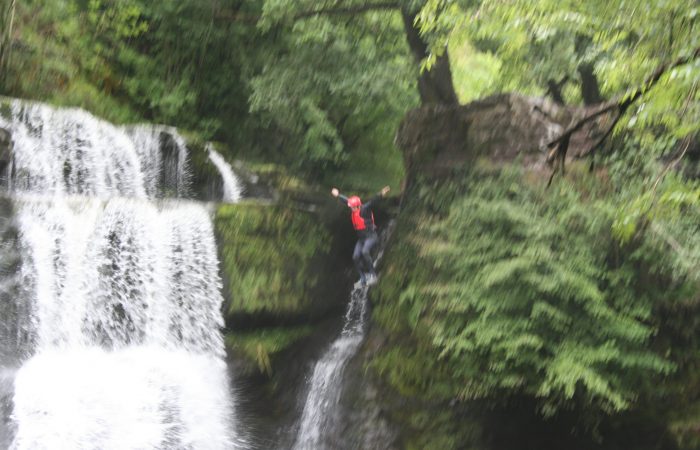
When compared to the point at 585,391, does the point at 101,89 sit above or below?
above

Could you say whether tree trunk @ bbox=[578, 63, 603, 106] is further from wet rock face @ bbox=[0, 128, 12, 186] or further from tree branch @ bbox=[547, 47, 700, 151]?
wet rock face @ bbox=[0, 128, 12, 186]

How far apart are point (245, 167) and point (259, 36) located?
3.98m

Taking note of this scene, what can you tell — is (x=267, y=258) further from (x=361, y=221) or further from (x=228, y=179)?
(x=228, y=179)

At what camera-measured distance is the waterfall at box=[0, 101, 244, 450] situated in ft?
25.3

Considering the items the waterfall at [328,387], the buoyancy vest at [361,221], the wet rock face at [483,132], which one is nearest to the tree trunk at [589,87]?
the wet rock face at [483,132]

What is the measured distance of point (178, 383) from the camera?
337 inches

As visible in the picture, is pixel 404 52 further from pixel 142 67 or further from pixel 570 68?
pixel 142 67

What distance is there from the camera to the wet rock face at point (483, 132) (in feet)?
30.0

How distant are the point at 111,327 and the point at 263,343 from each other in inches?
90.9

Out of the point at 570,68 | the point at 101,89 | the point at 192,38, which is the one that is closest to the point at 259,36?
the point at 192,38

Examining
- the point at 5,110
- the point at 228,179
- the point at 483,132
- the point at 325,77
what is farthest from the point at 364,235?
the point at 5,110

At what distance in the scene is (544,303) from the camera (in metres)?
6.64

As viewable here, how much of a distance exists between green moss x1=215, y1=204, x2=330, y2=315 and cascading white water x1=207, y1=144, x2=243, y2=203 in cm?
323

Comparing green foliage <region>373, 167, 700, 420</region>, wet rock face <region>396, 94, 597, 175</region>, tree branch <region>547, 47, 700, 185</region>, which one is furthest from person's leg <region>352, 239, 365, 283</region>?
tree branch <region>547, 47, 700, 185</region>
